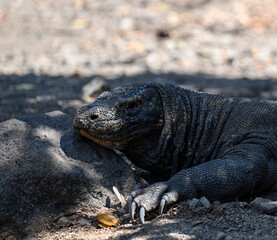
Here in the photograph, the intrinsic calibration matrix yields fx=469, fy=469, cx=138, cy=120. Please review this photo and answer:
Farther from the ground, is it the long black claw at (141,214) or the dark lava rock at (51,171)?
the dark lava rock at (51,171)

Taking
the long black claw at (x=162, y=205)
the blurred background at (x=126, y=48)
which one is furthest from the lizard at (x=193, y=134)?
the blurred background at (x=126, y=48)

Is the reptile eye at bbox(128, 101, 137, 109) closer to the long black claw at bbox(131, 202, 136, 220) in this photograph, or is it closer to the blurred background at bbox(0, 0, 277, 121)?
the long black claw at bbox(131, 202, 136, 220)

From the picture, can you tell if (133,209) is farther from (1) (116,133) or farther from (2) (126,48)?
(2) (126,48)

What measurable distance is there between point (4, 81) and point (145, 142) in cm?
478

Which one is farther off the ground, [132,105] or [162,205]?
[132,105]

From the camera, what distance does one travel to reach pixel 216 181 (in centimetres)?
412

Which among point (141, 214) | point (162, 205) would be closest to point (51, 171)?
point (141, 214)

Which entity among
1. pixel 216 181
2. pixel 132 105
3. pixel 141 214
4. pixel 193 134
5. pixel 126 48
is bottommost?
pixel 141 214

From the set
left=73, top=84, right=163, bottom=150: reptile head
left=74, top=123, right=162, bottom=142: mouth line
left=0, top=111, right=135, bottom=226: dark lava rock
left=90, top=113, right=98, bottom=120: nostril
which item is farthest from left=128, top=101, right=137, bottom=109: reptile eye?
left=0, top=111, right=135, bottom=226: dark lava rock

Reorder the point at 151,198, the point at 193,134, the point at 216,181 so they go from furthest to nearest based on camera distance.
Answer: the point at 193,134 < the point at 216,181 < the point at 151,198

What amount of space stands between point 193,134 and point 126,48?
6.18m

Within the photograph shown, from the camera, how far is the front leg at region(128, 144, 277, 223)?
12.8 feet

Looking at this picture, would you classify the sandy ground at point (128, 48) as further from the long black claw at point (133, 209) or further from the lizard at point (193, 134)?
the long black claw at point (133, 209)

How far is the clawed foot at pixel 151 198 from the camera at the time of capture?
3.83 meters
